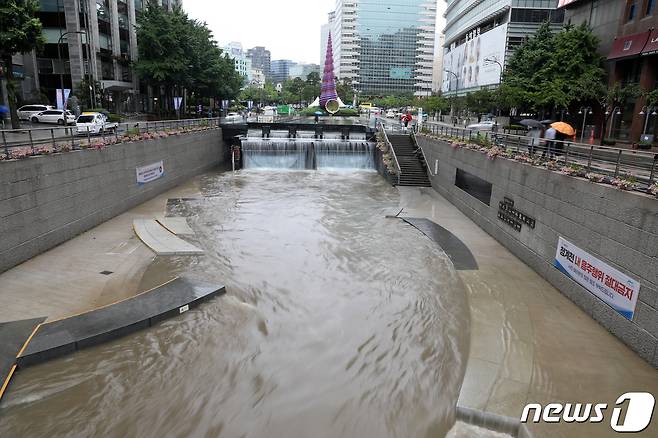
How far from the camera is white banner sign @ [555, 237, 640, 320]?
10.9 meters

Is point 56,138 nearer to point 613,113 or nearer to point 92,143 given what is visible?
point 92,143

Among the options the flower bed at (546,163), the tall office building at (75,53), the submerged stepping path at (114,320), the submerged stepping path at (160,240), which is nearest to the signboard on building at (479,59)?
the flower bed at (546,163)

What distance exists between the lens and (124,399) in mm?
9055

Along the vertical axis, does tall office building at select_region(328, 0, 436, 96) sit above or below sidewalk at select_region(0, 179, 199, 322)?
above

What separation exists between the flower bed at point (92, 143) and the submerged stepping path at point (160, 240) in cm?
421

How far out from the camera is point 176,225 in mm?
21234

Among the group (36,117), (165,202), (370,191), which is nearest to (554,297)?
(370,191)

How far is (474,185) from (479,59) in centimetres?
7113

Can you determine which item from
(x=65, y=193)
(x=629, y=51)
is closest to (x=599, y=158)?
(x=65, y=193)

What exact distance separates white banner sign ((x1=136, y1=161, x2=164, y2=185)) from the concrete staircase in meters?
16.9

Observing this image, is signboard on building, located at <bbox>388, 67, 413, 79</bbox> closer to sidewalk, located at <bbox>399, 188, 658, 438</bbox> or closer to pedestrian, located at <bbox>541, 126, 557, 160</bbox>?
pedestrian, located at <bbox>541, 126, 557, 160</bbox>

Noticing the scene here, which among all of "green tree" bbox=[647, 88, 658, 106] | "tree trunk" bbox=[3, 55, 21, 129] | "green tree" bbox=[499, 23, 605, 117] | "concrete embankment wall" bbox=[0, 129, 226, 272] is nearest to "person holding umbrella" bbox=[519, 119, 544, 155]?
"green tree" bbox=[647, 88, 658, 106]

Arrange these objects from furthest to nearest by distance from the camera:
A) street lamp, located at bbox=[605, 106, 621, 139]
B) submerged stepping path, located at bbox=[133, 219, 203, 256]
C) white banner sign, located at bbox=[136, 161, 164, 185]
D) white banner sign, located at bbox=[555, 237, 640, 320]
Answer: street lamp, located at bbox=[605, 106, 621, 139] → white banner sign, located at bbox=[136, 161, 164, 185] → submerged stepping path, located at bbox=[133, 219, 203, 256] → white banner sign, located at bbox=[555, 237, 640, 320]

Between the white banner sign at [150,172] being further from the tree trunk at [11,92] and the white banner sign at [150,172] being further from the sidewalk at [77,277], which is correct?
the tree trunk at [11,92]
